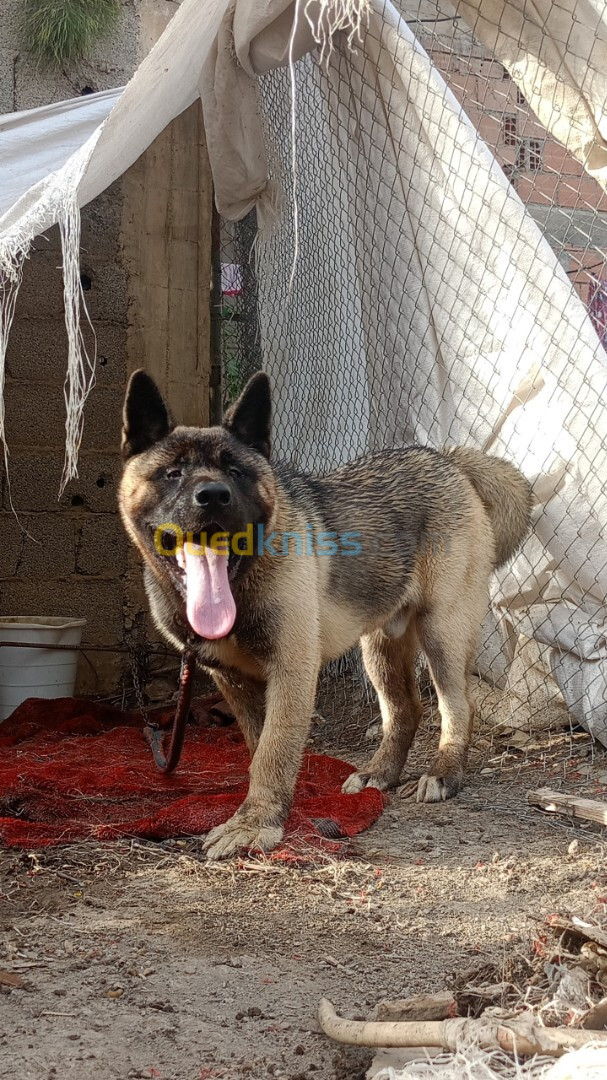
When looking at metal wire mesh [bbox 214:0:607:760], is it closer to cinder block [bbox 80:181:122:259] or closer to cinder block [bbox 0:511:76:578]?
cinder block [bbox 80:181:122:259]

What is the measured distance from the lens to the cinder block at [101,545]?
5.92 meters

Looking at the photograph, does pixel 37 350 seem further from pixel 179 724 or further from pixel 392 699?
pixel 392 699

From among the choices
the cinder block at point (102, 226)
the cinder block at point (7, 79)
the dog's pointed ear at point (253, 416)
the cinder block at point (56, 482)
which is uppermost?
the cinder block at point (7, 79)

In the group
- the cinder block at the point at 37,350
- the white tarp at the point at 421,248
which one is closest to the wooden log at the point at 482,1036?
the white tarp at the point at 421,248

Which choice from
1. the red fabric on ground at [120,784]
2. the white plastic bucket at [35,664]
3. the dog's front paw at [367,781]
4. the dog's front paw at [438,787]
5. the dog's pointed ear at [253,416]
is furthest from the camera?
the white plastic bucket at [35,664]

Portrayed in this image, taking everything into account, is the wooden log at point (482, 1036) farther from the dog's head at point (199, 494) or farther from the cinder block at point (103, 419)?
the cinder block at point (103, 419)

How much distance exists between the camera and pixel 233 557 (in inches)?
130

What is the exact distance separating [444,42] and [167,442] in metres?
2.49

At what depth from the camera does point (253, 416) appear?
359cm

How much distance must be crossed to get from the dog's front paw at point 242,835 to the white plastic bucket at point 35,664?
2418 mm

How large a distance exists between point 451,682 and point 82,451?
9.48 feet

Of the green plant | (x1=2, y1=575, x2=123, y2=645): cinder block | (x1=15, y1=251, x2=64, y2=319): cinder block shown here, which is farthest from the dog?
the green plant

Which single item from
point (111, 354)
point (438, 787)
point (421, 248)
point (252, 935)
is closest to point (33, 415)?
point (111, 354)

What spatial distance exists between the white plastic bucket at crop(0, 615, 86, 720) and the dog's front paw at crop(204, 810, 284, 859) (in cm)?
242
